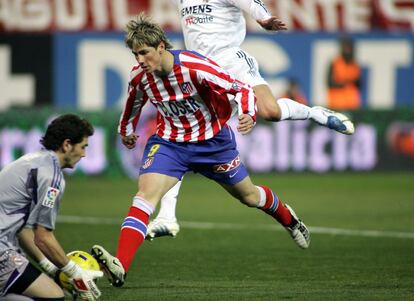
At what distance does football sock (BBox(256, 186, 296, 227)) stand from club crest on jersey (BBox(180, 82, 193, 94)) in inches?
52.9

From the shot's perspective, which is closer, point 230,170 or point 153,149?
point 153,149

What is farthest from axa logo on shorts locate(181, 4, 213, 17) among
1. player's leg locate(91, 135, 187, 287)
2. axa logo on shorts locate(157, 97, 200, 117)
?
player's leg locate(91, 135, 187, 287)

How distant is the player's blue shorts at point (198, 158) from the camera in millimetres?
8680

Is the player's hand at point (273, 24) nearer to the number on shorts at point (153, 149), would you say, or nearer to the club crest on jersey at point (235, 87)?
the club crest on jersey at point (235, 87)

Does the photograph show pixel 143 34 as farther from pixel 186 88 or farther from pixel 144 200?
pixel 144 200

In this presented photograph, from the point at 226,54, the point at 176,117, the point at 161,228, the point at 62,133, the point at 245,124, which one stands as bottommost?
the point at 161,228

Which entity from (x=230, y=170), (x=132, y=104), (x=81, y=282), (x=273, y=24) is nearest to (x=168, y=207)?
(x=230, y=170)

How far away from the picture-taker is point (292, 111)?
937cm

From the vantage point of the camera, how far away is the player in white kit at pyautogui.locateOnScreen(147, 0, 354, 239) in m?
9.41

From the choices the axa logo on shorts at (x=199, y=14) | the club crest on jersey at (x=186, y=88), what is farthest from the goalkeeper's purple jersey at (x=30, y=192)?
the axa logo on shorts at (x=199, y=14)

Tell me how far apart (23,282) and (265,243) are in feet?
16.5

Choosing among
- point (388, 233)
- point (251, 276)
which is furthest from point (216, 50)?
point (388, 233)

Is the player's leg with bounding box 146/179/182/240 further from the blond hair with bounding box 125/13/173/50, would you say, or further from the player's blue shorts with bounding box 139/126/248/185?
the blond hair with bounding box 125/13/173/50

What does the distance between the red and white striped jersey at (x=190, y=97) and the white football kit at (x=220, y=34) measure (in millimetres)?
648
